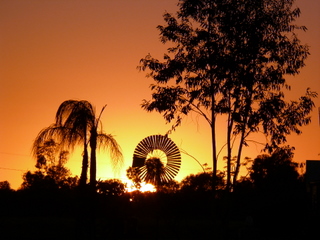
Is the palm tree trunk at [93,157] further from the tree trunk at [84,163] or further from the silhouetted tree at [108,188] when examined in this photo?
the silhouetted tree at [108,188]

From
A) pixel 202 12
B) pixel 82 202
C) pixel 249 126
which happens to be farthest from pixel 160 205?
pixel 202 12

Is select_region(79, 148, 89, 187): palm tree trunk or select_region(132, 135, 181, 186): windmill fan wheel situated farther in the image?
select_region(132, 135, 181, 186): windmill fan wheel

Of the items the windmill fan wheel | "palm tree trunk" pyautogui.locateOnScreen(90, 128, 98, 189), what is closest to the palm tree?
"palm tree trunk" pyautogui.locateOnScreen(90, 128, 98, 189)

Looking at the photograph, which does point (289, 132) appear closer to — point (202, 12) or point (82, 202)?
point (202, 12)

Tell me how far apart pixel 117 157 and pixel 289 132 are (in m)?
6.87

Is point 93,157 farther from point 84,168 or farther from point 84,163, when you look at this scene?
point 84,168

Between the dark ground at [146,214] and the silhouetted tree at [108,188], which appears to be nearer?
A: the dark ground at [146,214]

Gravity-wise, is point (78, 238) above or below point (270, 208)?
below

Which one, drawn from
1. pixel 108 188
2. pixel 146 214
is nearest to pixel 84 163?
pixel 108 188

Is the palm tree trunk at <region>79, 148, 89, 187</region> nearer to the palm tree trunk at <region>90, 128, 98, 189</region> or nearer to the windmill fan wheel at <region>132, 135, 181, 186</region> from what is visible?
the palm tree trunk at <region>90, 128, 98, 189</region>

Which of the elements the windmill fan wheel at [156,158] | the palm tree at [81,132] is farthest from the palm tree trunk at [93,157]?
the windmill fan wheel at [156,158]

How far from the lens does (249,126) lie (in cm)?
2369

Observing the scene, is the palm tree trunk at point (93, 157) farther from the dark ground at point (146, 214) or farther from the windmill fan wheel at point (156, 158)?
the windmill fan wheel at point (156, 158)

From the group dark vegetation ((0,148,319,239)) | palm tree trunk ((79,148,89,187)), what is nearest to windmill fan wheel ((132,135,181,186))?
dark vegetation ((0,148,319,239))
